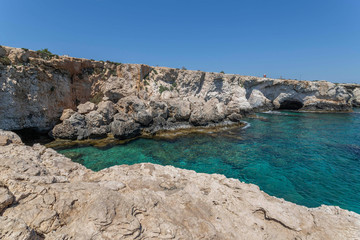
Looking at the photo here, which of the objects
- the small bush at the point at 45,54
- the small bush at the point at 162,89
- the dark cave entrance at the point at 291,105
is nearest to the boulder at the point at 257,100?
the dark cave entrance at the point at 291,105

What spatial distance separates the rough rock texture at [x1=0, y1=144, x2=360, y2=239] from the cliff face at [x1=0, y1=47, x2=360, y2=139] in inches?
623

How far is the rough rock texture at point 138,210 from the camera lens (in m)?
3.52

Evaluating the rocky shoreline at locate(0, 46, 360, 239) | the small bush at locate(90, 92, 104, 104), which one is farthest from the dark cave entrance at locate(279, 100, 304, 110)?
the rocky shoreline at locate(0, 46, 360, 239)

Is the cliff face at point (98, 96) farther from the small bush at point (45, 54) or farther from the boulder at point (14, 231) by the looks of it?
the boulder at point (14, 231)

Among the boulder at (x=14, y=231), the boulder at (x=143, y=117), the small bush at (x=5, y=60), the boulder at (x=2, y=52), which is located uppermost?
the boulder at (x=2, y=52)

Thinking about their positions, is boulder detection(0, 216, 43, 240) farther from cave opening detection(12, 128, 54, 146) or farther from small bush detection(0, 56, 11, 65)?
small bush detection(0, 56, 11, 65)

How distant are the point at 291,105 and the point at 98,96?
Result: 54.2 m

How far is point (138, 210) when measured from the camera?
14.3 feet

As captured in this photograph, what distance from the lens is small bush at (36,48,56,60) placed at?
20.5 meters

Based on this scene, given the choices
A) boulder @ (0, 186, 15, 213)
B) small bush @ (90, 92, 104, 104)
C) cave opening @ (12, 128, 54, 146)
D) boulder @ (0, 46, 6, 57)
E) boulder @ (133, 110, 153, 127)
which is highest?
boulder @ (0, 46, 6, 57)

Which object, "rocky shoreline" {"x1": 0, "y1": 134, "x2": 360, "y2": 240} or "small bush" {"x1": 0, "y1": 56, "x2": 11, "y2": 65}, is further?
"small bush" {"x1": 0, "y1": 56, "x2": 11, "y2": 65}

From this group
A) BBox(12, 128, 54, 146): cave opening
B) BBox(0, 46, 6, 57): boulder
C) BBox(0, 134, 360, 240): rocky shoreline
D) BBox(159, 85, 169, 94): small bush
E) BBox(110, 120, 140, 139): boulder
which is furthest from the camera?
BBox(159, 85, 169, 94): small bush

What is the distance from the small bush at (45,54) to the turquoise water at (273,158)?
1313 cm

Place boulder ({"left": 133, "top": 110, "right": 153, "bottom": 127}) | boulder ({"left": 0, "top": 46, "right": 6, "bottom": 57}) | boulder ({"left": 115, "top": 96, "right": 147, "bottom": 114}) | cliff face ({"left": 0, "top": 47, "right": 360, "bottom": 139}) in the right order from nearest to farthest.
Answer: boulder ({"left": 0, "top": 46, "right": 6, "bottom": 57}) → cliff face ({"left": 0, "top": 47, "right": 360, "bottom": 139}) → boulder ({"left": 133, "top": 110, "right": 153, "bottom": 127}) → boulder ({"left": 115, "top": 96, "right": 147, "bottom": 114})
